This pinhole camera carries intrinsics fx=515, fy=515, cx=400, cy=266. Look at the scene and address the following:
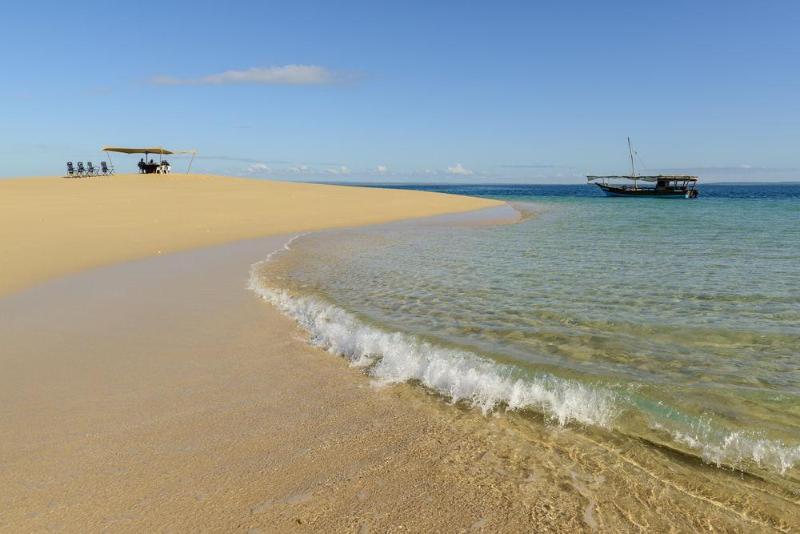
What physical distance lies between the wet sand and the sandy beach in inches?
0.6

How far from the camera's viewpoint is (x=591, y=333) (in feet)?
25.1

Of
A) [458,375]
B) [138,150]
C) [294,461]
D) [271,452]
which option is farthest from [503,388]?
[138,150]

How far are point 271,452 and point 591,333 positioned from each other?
5163 millimetres

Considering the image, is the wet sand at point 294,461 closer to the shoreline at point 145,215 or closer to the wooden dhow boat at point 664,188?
the shoreline at point 145,215

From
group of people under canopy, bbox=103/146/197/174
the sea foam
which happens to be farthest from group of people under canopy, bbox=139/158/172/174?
the sea foam

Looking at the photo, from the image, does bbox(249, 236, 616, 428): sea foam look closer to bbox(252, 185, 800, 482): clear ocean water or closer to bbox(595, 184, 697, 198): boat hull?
bbox(252, 185, 800, 482): clear ocean water

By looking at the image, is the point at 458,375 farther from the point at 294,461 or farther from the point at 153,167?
the point at 153,167

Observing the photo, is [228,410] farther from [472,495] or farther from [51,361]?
[51,361]

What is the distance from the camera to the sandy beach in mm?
3527

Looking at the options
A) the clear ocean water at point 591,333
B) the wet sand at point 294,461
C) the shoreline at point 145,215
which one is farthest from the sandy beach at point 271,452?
the shoreline at point 145,215

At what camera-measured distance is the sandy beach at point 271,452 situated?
11.6ft

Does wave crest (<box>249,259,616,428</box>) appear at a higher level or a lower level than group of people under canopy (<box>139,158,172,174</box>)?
lower

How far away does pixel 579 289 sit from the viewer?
35.2 ft

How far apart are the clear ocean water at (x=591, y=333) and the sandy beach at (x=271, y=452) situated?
0.42 m
